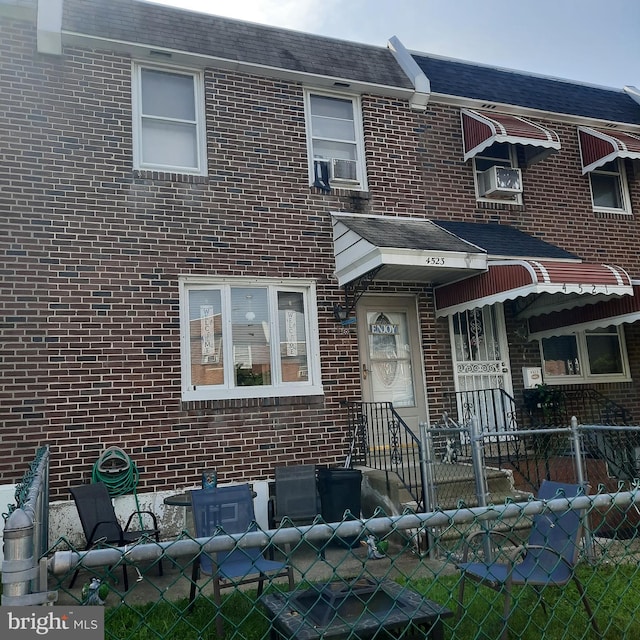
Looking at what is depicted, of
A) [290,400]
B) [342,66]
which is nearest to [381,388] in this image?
[290,400]

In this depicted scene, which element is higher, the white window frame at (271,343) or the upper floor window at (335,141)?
the upper floor window at (335,141)

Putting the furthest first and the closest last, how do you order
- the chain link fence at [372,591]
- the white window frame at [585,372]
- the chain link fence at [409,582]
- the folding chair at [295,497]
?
the white window frame at [585,372] → the folding chair at [295,497] → the chain link fence at [409,582] → the chain link fence at [372,591]

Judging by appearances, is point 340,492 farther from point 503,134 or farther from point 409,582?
point 503,134

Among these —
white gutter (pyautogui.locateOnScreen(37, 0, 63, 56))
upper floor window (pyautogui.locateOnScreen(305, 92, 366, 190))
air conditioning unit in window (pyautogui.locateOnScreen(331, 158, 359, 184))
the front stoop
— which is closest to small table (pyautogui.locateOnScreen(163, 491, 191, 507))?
the front stoop

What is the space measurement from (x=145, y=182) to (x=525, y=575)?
6524 mm

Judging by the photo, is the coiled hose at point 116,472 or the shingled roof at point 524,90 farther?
the shingled roof at point 524,90

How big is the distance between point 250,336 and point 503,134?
16.4ft

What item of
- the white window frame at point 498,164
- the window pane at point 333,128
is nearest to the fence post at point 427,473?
the window pane at point 333,128

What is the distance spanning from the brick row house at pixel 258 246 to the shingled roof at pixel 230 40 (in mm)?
37

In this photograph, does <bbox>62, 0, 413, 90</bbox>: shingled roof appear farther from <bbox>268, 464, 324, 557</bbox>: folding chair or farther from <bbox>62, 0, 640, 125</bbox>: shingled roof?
<bbox>268, 464, 324, 557</bbox>: folding chair

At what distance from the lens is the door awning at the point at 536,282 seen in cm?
791

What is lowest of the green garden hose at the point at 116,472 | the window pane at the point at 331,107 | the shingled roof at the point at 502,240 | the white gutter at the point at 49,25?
the green garden hose at the point at 116,472

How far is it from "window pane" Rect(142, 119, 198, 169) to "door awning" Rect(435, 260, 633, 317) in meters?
4.33

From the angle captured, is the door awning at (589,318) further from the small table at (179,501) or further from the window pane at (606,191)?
the small table at (179,501)
